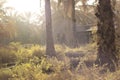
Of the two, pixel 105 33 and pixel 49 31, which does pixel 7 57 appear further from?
pixel 105 33

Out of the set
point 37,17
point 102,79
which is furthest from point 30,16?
point 102,79

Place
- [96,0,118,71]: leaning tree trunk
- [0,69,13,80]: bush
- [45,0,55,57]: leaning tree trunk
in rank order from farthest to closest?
[45,0,55,57]: leaning tree trunk → [96,0,118,71]: leaning tree trunk → [0,69,13,80]: bush

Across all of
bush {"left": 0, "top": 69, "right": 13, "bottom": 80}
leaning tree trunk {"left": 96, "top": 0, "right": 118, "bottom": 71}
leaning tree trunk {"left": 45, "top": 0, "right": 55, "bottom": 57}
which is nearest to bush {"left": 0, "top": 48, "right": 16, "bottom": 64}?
leaning tree trunk {"left": 45, "top": 0, "right": 55, "bottom": 57}

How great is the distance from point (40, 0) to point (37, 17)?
32649 mm

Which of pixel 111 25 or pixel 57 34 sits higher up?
pixel 111 25

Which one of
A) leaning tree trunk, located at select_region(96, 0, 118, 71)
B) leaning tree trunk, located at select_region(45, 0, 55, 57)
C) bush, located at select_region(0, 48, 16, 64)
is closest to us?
leaning tree trunk, located at select_region(96, 0, 118, 71)

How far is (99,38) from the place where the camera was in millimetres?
17875

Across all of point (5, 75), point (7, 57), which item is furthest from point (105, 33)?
point (7, 57)

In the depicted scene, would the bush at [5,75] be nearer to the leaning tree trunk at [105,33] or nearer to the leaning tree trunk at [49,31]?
the leaning tree trunk at [105,33]

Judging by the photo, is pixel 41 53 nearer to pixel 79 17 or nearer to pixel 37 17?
pixel 79 17

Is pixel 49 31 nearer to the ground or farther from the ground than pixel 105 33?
nearer to the ground

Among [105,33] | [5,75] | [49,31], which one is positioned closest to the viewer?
[5,75]

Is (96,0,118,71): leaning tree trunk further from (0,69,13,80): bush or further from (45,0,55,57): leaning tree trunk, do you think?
Result: (45,0,55,57): leaning tree trunk

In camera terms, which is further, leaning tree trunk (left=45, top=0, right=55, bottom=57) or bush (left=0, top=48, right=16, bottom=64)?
leaning tree trunk (left=45, top=0, right=55, bottom=57)
